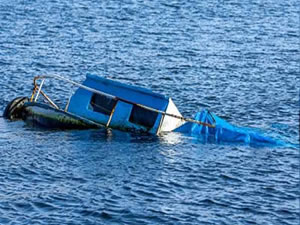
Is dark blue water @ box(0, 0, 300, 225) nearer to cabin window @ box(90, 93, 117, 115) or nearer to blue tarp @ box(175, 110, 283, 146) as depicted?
blue tarp @ box(175, 110, 283, 146)

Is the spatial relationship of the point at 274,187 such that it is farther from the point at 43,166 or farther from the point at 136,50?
the point at 136,50

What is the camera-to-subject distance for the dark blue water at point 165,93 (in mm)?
36312

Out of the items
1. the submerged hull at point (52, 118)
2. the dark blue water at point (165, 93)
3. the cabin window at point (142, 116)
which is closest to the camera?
the dark blue water at point (165, 93)

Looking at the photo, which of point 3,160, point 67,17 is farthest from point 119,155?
point 67,17

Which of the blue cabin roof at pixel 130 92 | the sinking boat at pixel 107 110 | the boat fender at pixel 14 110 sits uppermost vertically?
the blue cabin roof at pixel 130 92

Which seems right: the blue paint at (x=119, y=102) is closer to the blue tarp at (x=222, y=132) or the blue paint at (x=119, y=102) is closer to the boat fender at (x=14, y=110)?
the blue tarp at (x=222, y=132)

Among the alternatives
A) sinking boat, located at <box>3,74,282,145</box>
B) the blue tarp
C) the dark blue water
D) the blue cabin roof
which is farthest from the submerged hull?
the blue tarp

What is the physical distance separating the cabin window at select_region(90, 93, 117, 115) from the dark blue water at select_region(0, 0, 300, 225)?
2.21m

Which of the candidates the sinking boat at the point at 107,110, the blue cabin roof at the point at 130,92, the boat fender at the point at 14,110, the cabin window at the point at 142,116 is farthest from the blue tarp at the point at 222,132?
the boat fender at the point at 14,110

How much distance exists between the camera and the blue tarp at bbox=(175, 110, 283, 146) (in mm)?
45031

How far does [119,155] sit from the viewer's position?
4325 cm

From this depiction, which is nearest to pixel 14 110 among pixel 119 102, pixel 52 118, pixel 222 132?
pixel 52 118

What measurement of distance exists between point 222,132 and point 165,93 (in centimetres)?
1165

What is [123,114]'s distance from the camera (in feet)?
158
